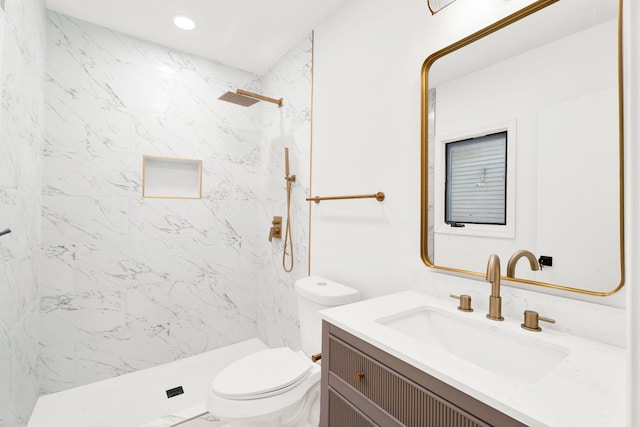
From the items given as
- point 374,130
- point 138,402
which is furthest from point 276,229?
point 138,402

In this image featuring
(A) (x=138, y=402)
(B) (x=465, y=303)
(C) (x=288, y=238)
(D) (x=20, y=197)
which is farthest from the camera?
(C) (x=288, y=238)

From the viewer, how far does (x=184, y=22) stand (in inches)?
82.7

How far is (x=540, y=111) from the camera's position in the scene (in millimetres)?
1055

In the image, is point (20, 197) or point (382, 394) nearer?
point (382, 394)

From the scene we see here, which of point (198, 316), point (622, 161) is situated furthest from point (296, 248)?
point (622, 161)

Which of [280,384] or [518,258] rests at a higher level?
[518,258]

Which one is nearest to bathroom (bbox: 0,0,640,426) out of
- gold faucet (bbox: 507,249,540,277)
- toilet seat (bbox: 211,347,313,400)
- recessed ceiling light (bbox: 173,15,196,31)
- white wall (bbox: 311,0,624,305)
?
white wall (bbox: 311,0,624,305)

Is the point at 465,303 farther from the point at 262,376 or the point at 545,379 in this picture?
the point at 262,376

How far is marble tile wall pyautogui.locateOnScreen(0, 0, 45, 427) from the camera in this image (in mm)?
1319

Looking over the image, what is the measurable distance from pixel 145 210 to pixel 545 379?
2.48 metres

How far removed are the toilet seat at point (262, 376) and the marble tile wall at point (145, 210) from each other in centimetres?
86

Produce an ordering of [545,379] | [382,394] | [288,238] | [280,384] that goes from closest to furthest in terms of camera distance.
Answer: [545,379] → [382,394] → [280,384] → [288,238]

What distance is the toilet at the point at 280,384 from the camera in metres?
1.26

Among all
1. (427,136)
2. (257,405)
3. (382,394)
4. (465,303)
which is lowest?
(257,405)
